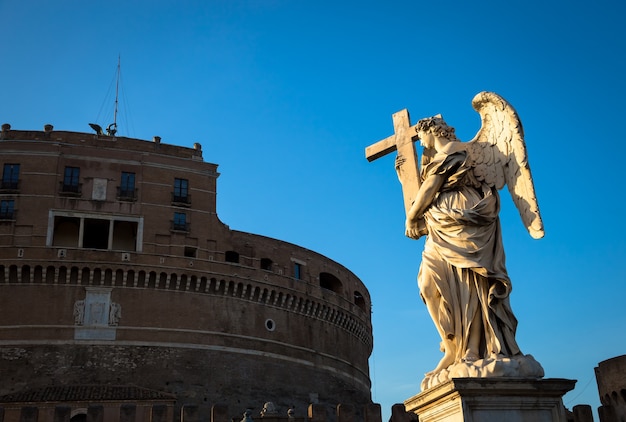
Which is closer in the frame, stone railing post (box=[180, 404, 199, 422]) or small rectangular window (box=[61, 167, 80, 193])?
stone railing post (box=[180, 404, 199, 422])

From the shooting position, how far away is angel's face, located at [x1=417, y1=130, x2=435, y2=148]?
529cm

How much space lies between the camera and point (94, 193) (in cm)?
3594

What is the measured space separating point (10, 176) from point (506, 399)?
35.3 metres

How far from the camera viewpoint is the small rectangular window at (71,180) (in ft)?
117

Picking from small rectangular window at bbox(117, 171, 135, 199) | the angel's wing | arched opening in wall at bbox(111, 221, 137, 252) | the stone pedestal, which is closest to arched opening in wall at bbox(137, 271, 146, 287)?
arched opening in wall at bbox(111, 221, 137, 252)

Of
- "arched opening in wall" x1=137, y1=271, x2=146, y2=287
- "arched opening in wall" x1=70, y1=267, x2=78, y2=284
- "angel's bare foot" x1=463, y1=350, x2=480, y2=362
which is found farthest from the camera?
"arched opening in wall" x1=137, y1=271, x2=146, y2=287

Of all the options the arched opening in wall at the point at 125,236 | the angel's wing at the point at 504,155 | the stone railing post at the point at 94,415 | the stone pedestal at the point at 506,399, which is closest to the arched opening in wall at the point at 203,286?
the arched opening in wall at the point at 125,236

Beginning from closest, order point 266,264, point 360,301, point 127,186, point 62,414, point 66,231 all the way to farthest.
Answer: point 62,414 < point 66,231 < point 127,186 < point 266,264 < point 360,301

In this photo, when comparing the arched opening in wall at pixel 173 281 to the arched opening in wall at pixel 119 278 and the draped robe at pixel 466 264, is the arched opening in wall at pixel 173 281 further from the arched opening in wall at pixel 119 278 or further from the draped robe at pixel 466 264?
the draped robe at pixel 466 264

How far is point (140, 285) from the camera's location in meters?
35.5

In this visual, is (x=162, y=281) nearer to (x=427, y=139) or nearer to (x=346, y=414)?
(x=346, y=414)

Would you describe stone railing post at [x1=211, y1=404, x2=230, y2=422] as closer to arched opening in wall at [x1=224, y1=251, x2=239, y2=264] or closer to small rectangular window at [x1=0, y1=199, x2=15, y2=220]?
arched opening in wall at [x1=224, y1=251, x2=239, y2=264]

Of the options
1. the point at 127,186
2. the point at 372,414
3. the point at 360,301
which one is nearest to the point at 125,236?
the point at 127,186

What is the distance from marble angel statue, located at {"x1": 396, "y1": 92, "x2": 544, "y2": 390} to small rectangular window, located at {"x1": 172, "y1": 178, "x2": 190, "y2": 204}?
33020 mm
